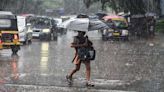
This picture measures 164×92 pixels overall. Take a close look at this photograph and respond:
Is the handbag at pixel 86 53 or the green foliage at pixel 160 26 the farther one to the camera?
the green foliage at pixel 160 26

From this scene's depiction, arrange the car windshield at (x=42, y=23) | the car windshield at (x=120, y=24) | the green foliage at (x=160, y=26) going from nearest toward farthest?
the car windshield at (x=120, y=24) → the car windshield at (x=42, y=23) → the green foliage at (x=160, y=26)

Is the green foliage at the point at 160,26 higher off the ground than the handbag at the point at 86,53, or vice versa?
the handbag at the point at 86,53

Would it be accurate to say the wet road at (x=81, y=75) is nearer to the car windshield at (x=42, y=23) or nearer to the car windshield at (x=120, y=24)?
the car windshield at (x=120, y=24)

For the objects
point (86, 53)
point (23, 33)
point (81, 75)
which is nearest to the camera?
point (86, 53)

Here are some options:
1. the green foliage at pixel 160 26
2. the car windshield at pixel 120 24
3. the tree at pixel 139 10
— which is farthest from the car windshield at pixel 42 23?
the green foliage at pixel 160 26

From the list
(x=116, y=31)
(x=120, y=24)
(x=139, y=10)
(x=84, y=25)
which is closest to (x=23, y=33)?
(x=116, y=31)

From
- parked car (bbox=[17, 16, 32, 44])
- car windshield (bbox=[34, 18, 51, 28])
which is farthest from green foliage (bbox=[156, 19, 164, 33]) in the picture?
parked car (bbox=[17, 16, 32, 44])

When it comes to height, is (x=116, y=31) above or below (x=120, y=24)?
below

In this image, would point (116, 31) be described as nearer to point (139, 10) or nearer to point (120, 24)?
point (120, 24)

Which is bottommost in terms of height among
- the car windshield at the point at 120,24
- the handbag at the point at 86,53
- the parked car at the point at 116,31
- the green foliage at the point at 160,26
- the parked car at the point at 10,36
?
the green foliage at the point at 160,26

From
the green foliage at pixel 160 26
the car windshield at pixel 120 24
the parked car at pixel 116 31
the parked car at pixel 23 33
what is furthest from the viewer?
the green foliage at pixel 160 26

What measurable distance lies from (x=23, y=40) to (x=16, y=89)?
22036 millimetres

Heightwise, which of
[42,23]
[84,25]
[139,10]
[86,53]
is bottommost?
[42,23]

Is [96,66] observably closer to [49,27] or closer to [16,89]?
[16,89]
